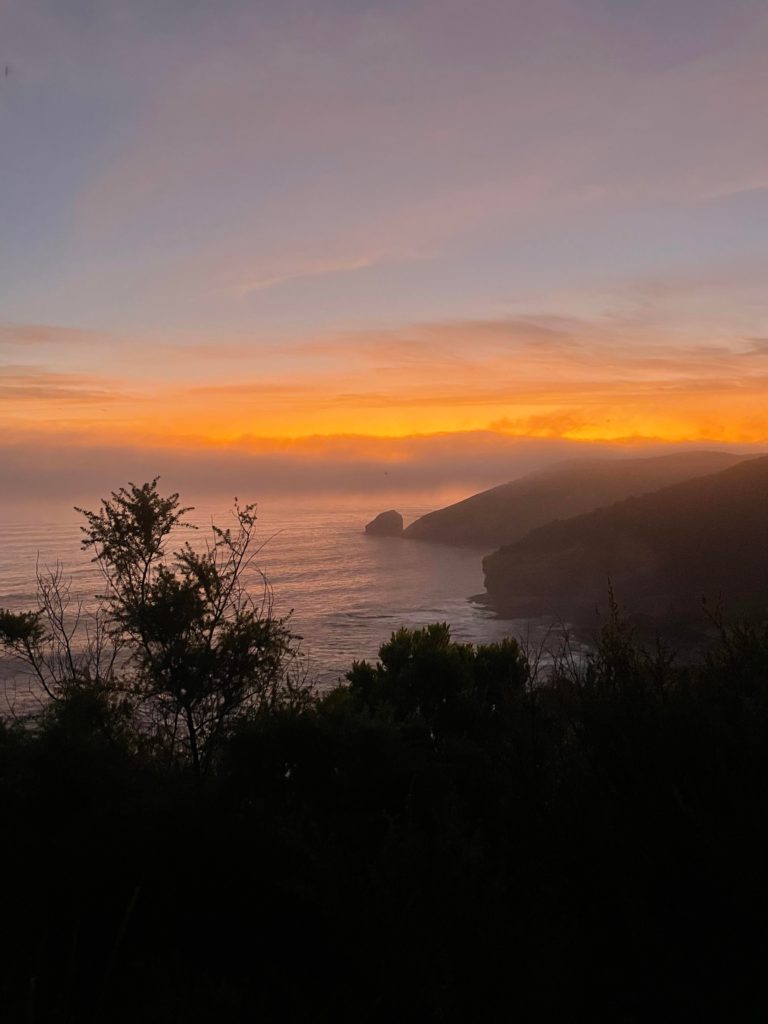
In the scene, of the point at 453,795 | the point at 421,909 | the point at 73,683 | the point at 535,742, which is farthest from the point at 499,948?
the point at 73,683

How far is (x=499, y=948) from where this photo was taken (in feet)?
17.1

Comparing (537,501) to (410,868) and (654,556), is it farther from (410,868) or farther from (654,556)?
(410,868)

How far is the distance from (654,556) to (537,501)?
78.1 m

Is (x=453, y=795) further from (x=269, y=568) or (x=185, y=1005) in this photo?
(x=269, y=568)

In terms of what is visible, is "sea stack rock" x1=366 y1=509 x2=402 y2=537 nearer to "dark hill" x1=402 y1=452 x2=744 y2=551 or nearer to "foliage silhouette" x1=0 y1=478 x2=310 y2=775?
"dark hill" x1=402 y1=452 x2=744 y2=551

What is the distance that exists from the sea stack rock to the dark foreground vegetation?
14315 centimetres

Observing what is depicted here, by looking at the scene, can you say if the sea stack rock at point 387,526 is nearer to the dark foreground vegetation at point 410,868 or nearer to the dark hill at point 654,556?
the dark hill at point 654,556

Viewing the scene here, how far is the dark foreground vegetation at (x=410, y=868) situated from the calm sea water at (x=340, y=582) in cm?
3803

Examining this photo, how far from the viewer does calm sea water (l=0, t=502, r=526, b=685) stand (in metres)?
63.2

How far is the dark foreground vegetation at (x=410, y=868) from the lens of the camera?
204 inches

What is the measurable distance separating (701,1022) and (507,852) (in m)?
1.98

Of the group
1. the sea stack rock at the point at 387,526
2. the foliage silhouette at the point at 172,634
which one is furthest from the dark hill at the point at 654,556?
the sea stack rock at the point at 387,526

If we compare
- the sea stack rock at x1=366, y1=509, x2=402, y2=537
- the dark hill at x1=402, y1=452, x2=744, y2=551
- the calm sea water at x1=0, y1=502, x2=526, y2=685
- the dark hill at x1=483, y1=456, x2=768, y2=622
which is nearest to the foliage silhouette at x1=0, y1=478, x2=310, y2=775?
the calm sea water at x1=0, y1=502, x2=526, y2=685

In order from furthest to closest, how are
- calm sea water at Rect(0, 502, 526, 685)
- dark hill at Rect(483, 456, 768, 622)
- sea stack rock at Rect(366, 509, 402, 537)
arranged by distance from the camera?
1. sea stack rock at Rect(366, 509, 402, 537)
2. dark hill at Rect(483, 456, 768, 622)
3. calm sea water at Rect(0, 502, 526, 685)
